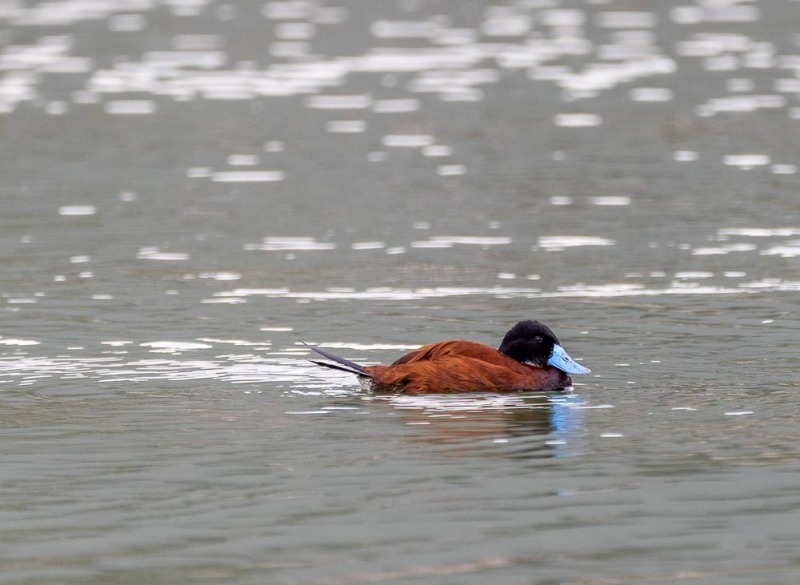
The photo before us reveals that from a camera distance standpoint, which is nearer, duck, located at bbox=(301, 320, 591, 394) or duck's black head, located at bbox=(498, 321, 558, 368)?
duck, located at bbox=(301, 320, 591, 394)

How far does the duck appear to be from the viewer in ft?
A: 37.0

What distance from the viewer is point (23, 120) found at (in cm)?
2741

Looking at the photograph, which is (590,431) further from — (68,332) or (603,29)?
(603,29)

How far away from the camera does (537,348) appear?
38.0ft

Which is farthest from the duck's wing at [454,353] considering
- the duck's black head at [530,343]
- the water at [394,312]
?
the water at [394,312]

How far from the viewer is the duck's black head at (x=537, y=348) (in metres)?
11.5

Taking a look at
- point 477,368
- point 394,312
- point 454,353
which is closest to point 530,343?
point 477,368

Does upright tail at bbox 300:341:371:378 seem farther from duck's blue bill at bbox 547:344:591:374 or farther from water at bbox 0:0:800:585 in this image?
duck's blue bill at bbox 547:344:591:374

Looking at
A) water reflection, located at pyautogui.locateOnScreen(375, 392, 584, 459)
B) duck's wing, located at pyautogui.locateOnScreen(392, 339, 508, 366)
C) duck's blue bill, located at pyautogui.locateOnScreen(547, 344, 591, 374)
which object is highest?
duck's wing, located at pyautogui.locateOnScreen(392, 339, 508, 366)

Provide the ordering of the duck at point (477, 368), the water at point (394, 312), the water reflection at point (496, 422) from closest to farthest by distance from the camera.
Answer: the water at point (394, 312) < the water reflection at point (496, 422) < the duck at point (477, 368)

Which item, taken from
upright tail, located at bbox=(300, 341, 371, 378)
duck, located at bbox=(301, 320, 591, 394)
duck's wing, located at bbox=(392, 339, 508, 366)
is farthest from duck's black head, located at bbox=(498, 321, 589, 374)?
upright tail, located at bbox=(300, 341, 371, 378)

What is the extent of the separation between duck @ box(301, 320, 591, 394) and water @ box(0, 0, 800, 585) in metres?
0.15

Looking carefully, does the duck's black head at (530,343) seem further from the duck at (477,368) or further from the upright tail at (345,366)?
the upright tail at (345,366)

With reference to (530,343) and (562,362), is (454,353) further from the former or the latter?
(562,362)
